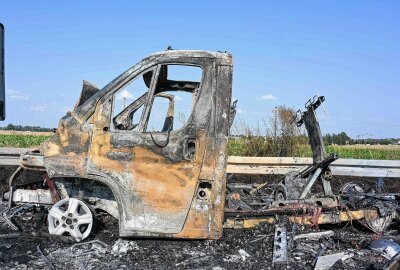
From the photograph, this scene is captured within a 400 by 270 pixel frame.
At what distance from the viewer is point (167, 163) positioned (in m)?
4.81

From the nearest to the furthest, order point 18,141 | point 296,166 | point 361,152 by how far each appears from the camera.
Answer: point 296,166, point 361,152, point 18,141

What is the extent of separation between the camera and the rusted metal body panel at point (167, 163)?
4.78 metres

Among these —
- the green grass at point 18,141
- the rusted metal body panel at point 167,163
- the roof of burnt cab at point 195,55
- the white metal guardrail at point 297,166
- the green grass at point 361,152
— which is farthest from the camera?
the green grass at point 18,141

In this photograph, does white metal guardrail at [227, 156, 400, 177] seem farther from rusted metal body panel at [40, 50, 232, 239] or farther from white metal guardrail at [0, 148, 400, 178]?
rusted metal body panel at [40, 50, 232, 239]

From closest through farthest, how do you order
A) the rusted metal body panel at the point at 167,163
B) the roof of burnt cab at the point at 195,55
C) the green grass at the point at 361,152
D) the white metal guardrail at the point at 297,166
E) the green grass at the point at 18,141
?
the rusted metal body panel at the point at 167,163, the roof of burnt cab at the point at 195,55, the white metal guardrail at the point at 297,166, the green grass at the point at 361,152, the green grass at the point at 18,141

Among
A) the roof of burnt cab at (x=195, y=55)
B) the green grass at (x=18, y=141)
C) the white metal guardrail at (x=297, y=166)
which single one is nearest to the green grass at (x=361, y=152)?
the white metal guardrail at (x=297, y=166)

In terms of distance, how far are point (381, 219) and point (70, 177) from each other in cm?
408

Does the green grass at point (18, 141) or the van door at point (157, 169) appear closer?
the van door at point (157, 169)

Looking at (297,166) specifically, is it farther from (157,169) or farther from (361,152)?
(361,152)

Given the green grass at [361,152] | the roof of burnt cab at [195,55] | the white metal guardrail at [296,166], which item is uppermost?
the roof of burnt cab at [195,55]

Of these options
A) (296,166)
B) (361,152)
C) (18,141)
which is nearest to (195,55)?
(296,166)

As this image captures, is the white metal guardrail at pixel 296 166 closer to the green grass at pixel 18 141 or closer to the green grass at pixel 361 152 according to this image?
the green grass at pixel 361 152

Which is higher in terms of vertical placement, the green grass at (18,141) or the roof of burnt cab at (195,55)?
the roof of burnt cab at (195,55)

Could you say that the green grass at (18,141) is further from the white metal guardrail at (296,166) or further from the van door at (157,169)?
the van door at (157,169)
